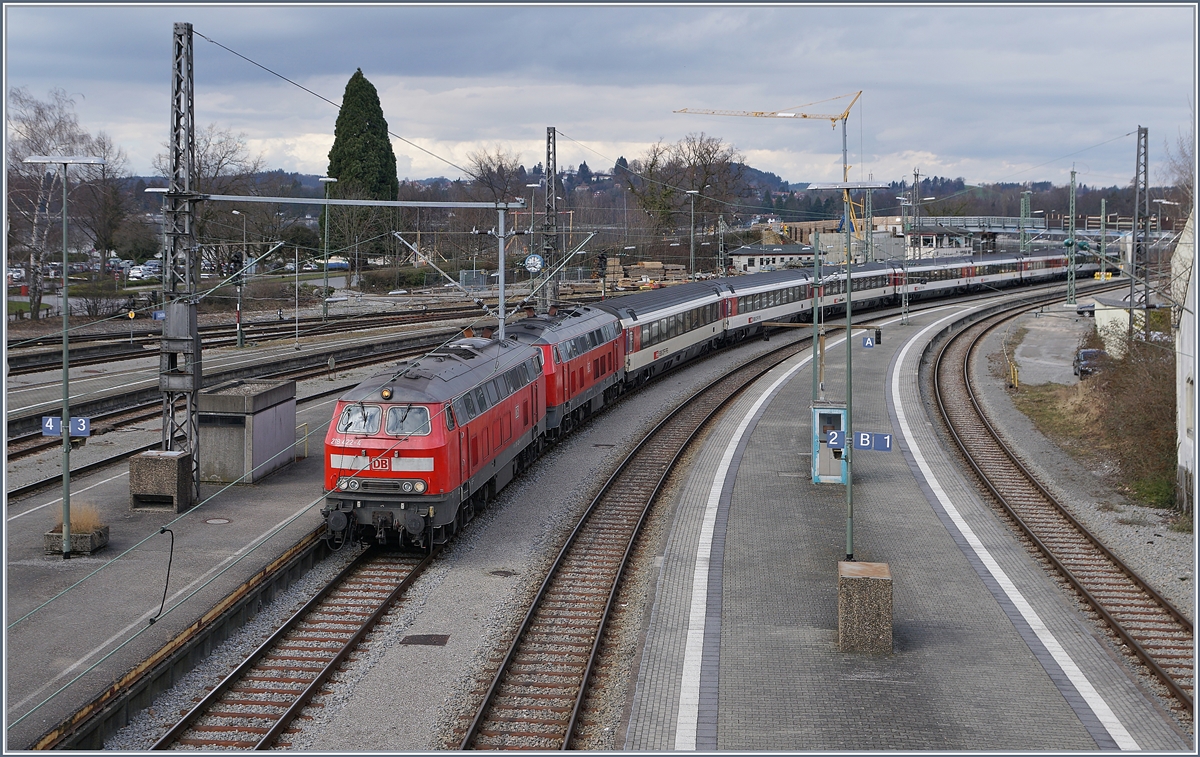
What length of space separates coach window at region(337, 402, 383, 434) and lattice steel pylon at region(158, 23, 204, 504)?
16.9 feet

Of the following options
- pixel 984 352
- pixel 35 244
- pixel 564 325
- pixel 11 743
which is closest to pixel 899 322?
pixel 984 352

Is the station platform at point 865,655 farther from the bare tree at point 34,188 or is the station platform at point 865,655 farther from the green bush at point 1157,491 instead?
the bare tree at point 34,188

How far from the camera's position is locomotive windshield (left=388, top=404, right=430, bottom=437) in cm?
1900

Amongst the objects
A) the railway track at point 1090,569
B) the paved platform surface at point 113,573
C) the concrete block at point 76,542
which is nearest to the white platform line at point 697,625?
the railway track at point 1090,569

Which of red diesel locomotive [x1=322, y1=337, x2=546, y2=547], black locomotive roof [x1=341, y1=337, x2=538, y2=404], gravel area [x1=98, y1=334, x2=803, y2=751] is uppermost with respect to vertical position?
black locomotive roof [x1=341, y1=337, x2=538, y2=404]

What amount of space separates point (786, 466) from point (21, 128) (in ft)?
156

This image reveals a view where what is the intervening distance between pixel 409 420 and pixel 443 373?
196cm

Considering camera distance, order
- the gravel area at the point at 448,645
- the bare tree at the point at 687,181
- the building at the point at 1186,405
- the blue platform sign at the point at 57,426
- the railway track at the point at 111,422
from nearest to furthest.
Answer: the gravel area at the point at 448,645 < the blue platform sign at the point at 57,426 < the building at the point at 1186,405 < the railway track at the point at 111,422 < the bare tree at the point at 687,181

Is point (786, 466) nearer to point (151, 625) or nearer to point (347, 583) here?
point (347, 583)

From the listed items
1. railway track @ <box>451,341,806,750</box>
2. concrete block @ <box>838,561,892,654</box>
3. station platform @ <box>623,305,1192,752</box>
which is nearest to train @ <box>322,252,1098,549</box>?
railway track @ <box>451,341,806,750</box>

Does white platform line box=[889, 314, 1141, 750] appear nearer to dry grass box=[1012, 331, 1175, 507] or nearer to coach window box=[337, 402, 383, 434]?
dry grass box=[1012, 331, 1175, 507]

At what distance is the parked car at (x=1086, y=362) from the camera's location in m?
41.4

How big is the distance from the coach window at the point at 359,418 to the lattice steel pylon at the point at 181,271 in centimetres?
514

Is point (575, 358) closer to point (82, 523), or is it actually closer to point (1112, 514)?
point (1112, 514)
